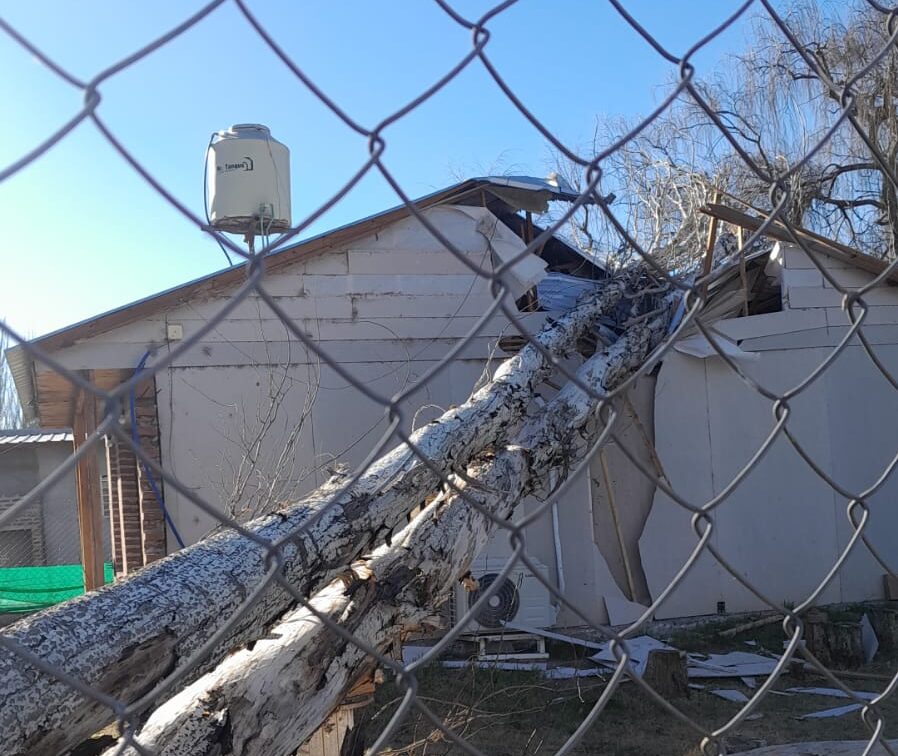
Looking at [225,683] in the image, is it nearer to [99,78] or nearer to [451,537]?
[451,537]

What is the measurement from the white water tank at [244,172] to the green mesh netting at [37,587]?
17.1 ft

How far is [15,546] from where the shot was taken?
16531 mm

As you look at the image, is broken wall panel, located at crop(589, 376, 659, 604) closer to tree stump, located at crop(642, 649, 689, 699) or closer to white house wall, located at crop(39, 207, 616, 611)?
white house wall, located at crop(39, 207, 616, 611)

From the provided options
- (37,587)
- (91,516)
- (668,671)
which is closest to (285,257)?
(91,516)

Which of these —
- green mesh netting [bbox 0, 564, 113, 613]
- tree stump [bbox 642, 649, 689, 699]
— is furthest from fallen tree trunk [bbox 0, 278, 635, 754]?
green mesh netting [bbox 0, 564, 113, 613]

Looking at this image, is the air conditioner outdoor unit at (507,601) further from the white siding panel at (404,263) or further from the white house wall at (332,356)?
the white siding panel at (404,263)

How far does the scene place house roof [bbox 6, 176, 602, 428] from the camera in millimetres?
7426

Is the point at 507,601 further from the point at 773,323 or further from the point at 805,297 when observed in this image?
the point at 805,297

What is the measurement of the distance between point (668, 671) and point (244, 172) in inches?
204

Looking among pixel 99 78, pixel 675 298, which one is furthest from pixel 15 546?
pixel 99 78

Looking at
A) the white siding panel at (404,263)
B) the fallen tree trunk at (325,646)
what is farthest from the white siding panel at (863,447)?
the fallen tree trunk at (325,646)

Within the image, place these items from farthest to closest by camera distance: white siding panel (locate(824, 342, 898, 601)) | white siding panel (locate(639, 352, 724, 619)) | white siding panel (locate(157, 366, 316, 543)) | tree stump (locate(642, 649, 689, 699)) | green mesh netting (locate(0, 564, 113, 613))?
green mesh netting (locate(0, 564, 113, 613)), white siding panel (locate(824, 342, 898, 601)), white siding panel (locate(639, 352, 724, 619)), white siding panel (locate(157, 366, 316, 543)), tree stump (locate(642, 649, 689, 699))

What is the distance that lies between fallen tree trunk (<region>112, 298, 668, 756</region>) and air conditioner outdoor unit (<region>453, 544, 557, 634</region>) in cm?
261

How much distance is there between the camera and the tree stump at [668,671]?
6516 mm
